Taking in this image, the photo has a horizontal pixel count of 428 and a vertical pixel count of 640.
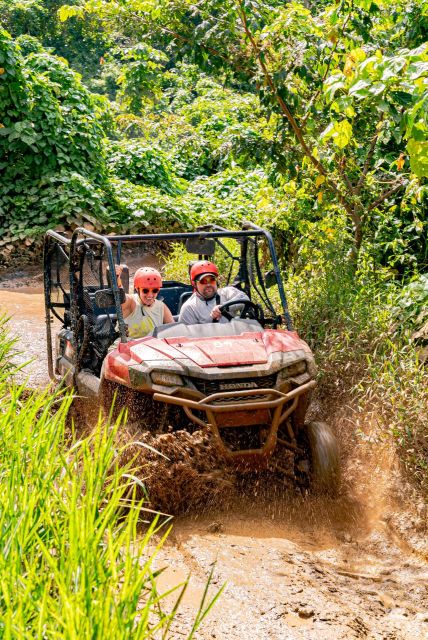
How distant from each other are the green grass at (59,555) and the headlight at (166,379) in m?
1.57

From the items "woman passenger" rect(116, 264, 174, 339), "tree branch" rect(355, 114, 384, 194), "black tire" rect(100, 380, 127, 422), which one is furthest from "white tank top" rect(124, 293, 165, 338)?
"tree branch" rect(355, 114, 384, 194)

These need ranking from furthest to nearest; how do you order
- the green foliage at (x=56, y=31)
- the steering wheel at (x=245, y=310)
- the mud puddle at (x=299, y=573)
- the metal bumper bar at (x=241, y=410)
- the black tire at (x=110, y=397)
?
the green foliage at (x=56, y=31) → the steering wheel at (x=245, y=310) → the black tire at (x=110, y=397) → the metal bumper bar at (x=241, y=410) → the mud puddle at (x=299, y=573)

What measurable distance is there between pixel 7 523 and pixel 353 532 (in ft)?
10.2

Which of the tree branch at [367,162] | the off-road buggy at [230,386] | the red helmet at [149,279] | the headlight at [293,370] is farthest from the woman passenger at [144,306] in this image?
the tree branch at [367,162]

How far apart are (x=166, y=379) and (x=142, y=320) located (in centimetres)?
147

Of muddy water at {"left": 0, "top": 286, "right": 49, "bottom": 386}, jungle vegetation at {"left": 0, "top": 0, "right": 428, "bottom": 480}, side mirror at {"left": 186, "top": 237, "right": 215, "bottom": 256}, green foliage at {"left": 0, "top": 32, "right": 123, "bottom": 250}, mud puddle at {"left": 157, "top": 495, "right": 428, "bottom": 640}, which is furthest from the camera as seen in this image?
green foliage at {"left": 0, "top": 32, "right": 123, "bottom": 250}

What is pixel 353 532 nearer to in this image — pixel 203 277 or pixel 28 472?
pixel 203 277

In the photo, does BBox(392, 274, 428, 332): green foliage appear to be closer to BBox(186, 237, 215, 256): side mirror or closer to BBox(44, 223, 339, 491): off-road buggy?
BBox(44, 223, 339, 491): off-road buggy

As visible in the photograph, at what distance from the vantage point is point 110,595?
225 cm

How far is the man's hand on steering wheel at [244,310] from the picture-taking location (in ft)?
20.3

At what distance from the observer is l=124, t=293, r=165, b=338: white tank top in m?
6.66

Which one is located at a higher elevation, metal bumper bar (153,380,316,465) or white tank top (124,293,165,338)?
white tank top (124,293,165,338)

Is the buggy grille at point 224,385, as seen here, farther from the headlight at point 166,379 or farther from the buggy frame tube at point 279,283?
the buggy frame tube at point 279,283

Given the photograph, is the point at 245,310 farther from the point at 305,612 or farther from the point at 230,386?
the point at 305,612
